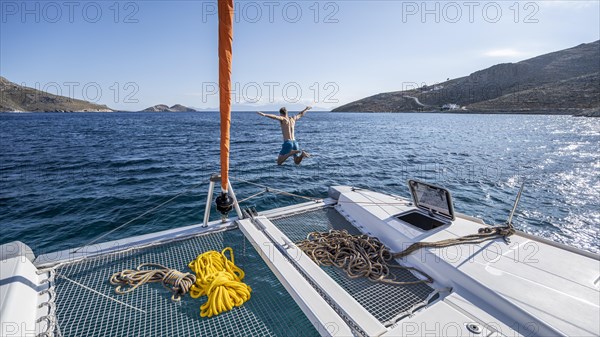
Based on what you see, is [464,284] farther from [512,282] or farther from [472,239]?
[472,239]

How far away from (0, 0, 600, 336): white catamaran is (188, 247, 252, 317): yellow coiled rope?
3 cm

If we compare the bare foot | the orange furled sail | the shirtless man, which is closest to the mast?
the orange furled sail

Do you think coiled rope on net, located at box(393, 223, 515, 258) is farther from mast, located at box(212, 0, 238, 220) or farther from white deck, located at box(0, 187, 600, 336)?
mast, located at box(212, 0, 238, 220)

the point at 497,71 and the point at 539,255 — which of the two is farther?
the point at 497,71

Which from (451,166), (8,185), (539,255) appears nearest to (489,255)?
(539,255)

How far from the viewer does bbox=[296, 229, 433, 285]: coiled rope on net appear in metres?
4.93

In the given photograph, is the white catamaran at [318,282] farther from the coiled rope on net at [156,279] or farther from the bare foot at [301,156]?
the bare foot at [301,156]

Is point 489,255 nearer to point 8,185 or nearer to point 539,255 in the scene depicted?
point 539,255

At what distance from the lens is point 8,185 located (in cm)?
1616

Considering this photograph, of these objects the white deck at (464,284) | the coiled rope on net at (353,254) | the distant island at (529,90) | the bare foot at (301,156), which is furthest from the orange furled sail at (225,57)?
the distant island at (529,90)

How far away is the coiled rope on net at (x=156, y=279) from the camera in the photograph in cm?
432

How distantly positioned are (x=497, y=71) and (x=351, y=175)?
195 meters

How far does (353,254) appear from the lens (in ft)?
18.0

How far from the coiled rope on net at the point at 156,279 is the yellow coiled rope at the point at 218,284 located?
0.52ft
